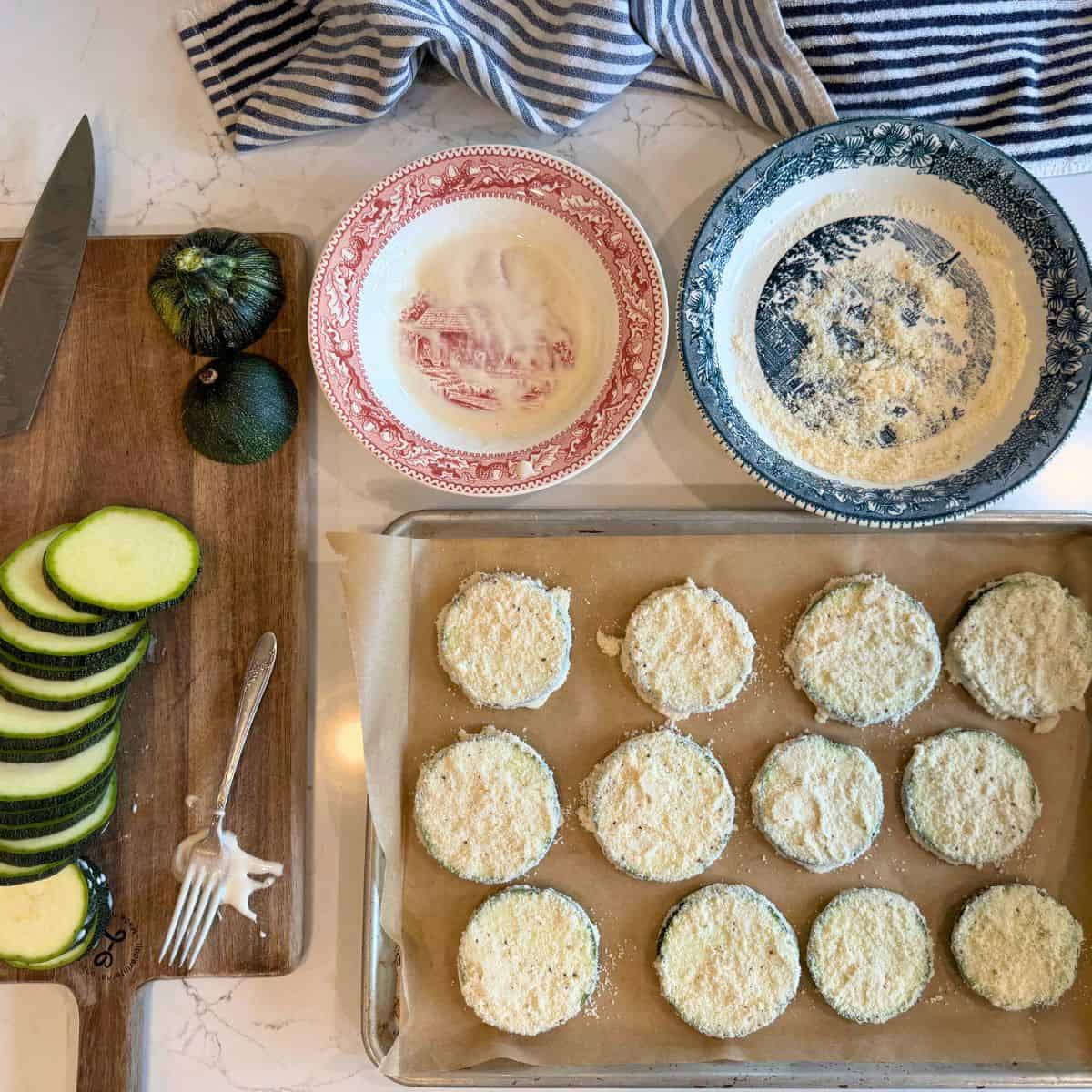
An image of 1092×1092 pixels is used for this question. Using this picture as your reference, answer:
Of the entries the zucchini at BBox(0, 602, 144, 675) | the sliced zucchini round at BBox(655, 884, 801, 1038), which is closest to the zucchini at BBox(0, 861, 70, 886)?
the zucchini at BBox(0, 602, 144, 675)

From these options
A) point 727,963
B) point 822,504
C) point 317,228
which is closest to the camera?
point 822,504

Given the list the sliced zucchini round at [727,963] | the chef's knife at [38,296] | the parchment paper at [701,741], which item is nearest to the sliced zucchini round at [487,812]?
the parchment paper at [701,741]

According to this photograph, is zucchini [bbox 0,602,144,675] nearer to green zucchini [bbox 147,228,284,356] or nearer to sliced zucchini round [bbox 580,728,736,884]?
green zucchini [bbox 147,228,284,356]

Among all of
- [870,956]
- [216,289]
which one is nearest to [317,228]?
[216,289]

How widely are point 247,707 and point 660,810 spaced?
0.79m

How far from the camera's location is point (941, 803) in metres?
1.75

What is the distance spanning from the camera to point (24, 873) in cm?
172

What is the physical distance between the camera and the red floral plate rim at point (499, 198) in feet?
5.71

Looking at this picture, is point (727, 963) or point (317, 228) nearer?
point (727, 963)

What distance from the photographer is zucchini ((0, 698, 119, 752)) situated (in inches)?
66.3

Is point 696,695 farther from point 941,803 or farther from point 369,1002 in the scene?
point 369,1002

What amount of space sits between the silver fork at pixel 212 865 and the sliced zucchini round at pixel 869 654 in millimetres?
1011

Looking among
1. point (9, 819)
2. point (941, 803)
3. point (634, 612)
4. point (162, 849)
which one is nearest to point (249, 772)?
point (162, 849)

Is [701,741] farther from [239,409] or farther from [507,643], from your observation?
[239,409]
